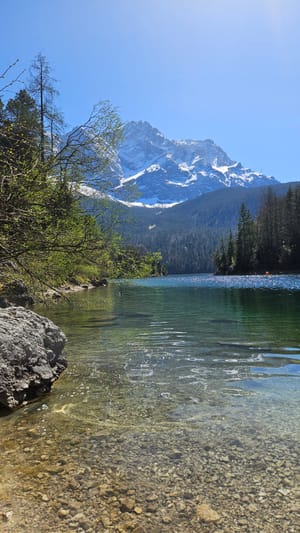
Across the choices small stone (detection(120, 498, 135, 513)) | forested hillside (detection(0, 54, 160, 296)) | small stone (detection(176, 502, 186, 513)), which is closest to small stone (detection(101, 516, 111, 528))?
small stone (detection(120, 498, 135, 513))

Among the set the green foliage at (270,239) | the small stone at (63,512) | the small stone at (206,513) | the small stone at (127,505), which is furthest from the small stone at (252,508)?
the green foliage at (270,239)

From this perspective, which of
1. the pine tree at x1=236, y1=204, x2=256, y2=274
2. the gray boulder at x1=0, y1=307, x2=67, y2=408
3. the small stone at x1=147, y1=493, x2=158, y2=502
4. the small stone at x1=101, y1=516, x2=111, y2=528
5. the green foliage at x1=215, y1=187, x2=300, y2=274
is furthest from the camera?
the pine tree at x1=236, y1=204, x2=256, y2=274

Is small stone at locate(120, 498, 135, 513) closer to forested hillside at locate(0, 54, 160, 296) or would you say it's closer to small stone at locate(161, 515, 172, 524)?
small stone at locate(161, 515, 172, 524)

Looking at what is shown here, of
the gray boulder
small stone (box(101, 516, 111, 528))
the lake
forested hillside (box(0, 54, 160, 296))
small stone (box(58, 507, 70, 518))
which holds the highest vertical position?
forested hillside (box(0, 54, 160, 296))

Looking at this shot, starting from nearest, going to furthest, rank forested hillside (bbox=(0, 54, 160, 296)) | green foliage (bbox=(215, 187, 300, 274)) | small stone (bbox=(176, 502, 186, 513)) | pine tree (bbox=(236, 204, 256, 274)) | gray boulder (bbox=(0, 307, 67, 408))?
small stone (bbox=(176, 502, 186, 513)) < forested hillside (bbox=(0, 54, 160, 296)) < gray boulder (bbox=(0, 307, 67, 408)) < green foliage (bbox=(215, 187, 300, 274)) < pine tree (bbox=(236, 204, 256, 274))

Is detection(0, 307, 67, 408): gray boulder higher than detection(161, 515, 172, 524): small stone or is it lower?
higher

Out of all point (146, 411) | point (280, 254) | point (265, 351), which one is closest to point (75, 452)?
point (146, 411)

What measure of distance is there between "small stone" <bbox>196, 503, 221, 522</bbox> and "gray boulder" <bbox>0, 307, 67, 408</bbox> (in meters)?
4.83

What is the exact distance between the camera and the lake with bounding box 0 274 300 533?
4.30 meters

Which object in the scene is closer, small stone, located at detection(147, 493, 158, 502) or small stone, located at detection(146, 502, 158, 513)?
small stone, located at detection(146, 502, 158, 513)

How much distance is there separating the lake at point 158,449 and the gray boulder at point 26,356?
0.41 metres

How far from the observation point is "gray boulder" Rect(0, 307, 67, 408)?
7832 mm

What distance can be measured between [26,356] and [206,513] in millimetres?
5576

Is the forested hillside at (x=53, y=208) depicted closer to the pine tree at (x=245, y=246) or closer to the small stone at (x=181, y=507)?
the small stone at (x=181, y=507)
